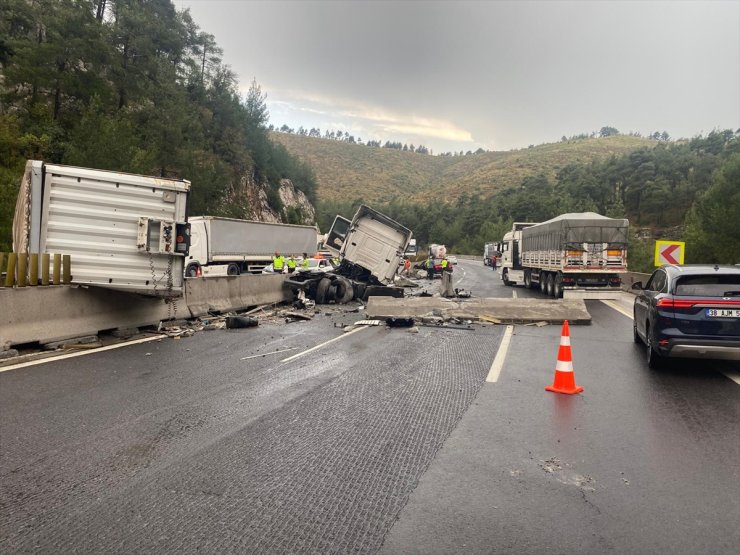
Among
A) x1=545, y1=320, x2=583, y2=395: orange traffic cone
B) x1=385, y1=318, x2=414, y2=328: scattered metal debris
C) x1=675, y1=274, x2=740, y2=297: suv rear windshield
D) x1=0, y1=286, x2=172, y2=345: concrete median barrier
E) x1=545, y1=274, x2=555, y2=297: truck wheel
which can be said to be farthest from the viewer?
x1=545, y1=274, x2=555, y2=297: truck wheel

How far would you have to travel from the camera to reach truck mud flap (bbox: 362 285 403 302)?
1947 centimetres

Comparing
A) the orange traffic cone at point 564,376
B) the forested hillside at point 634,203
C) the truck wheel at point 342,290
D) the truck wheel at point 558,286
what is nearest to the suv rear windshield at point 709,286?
the orange traffic cone at point 564,376

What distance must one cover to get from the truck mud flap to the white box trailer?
9493 mm

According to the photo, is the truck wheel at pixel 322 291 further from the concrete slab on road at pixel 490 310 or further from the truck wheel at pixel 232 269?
Result: the truck wheel at pixel 232 269

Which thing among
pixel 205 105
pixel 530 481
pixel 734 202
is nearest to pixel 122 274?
pixel 530 481

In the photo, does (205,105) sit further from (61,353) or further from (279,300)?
(61,353)

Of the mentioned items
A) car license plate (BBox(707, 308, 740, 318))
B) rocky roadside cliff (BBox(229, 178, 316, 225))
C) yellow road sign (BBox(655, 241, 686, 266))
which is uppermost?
rocky roadside cliff (BBox(229, 178, 316, 225))

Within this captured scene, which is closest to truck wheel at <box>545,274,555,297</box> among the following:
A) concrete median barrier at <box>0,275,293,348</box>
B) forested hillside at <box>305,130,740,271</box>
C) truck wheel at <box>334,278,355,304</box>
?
truck wheel at <box>334,278,355,304</box>

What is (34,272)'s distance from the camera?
29.0ft

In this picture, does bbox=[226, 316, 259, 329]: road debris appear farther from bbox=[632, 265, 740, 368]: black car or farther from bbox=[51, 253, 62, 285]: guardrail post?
bbox=[632, 265, 740, 368]: black car

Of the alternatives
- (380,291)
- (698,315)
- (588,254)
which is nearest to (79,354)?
(698,315)

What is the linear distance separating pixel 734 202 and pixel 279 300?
112 feet

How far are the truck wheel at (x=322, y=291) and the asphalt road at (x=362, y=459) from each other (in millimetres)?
9453

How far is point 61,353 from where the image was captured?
8695 mm
